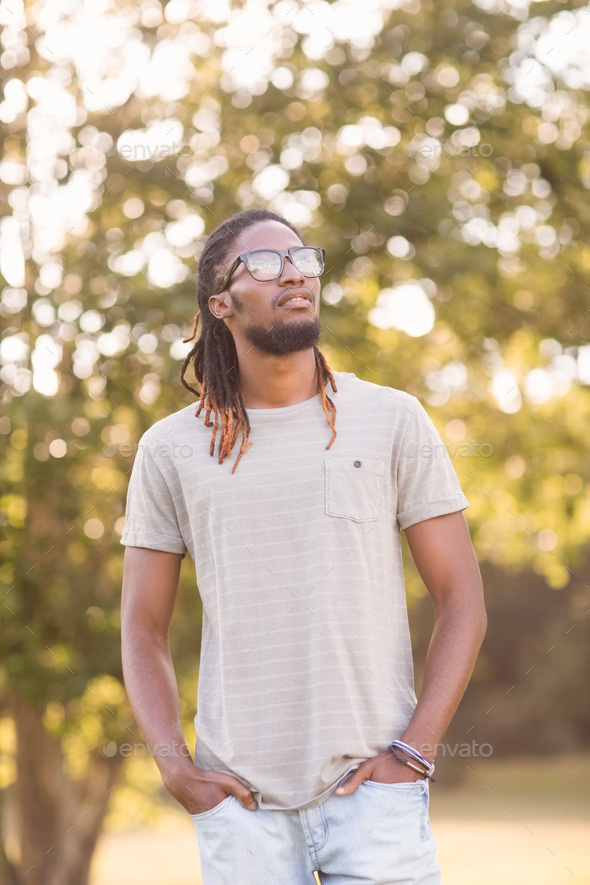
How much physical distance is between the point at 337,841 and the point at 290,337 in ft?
3.79

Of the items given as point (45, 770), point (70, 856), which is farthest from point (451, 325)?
point (70, 856)

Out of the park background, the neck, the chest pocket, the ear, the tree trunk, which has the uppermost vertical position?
the ear

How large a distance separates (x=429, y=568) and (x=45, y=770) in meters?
8.85

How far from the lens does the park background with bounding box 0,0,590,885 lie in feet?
27.0

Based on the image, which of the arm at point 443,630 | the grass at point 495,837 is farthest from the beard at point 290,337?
the grass at point 495,837

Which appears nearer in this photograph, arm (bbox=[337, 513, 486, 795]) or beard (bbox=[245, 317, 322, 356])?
arm (bbox=[337, 513, 486, 795])

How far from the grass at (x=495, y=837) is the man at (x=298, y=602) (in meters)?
18.0

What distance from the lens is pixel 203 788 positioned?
2.48 meters

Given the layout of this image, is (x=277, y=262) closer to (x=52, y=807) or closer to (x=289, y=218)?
(x=289, y=218)

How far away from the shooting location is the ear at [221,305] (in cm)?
289

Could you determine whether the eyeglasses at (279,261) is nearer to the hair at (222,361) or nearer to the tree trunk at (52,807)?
the hair at (222,361)

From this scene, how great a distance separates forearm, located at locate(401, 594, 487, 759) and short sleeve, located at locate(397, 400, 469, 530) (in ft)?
0.68

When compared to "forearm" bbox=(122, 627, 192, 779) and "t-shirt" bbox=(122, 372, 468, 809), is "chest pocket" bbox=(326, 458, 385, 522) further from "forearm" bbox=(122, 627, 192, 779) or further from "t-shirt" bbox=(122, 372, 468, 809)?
"forearm" bbox=(122, 627, 192, 779)

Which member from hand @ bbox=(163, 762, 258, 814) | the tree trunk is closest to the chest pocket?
hand @ bbox=(163, 762, 258, 814)
